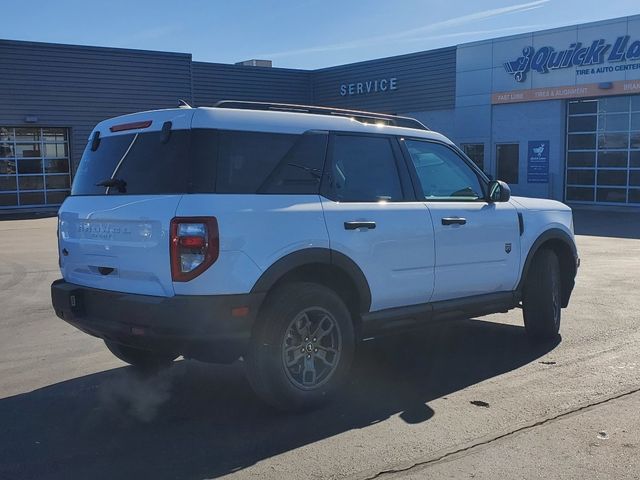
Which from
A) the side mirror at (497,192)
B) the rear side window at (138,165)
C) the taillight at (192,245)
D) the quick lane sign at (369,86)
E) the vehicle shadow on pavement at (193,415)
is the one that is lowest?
the vehicle shadow on pavement at (193,415)

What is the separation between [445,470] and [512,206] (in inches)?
126

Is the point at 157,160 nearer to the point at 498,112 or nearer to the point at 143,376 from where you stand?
the point at 143,376

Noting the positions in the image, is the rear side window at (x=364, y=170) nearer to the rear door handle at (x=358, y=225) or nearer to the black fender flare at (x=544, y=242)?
the rear door handle at (x=358, y=225)

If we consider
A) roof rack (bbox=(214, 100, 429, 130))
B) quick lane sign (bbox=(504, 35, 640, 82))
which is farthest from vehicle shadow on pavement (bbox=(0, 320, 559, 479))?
quick lane sign (bbox=(504, 35, 640, 82))

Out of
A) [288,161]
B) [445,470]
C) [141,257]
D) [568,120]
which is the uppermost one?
[568,120]

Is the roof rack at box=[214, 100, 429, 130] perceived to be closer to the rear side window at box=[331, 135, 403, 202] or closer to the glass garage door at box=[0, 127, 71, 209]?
the rear side window at box=[331, 135, 403, 202]

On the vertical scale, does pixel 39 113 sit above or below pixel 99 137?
above

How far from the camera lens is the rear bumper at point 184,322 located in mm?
4301

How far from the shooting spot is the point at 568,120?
27078 mm

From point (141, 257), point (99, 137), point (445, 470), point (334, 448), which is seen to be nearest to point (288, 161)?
point (141, 257)

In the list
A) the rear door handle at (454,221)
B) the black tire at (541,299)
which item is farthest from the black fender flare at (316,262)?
the black tire at (541,299)

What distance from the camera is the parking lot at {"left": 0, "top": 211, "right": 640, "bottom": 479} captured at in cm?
401

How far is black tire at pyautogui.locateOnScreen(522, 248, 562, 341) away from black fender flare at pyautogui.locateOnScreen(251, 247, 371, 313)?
2.29 m

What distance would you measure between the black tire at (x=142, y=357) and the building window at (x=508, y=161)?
24423mm
